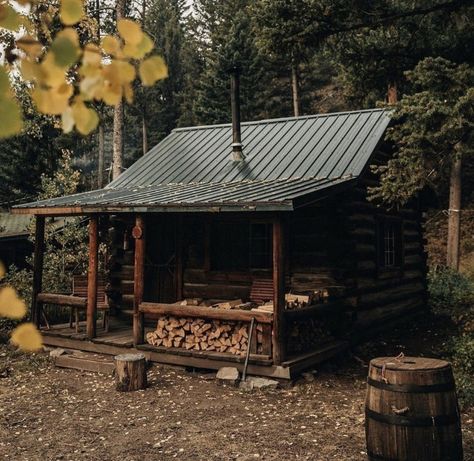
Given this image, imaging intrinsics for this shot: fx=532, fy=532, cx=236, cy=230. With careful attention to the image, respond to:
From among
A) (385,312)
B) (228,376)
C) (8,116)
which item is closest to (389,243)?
(385,312)

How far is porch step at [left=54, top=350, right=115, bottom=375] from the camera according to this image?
9.83 m

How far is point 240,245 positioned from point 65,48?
35.0 feet

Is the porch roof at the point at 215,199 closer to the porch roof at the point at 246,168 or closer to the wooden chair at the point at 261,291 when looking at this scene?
the porch roof at the point at 246,168

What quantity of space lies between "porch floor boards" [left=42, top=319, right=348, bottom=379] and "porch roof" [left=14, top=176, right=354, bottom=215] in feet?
8.51

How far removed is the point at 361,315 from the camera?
1166cm

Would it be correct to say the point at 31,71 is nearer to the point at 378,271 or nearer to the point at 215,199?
the point at 215,199

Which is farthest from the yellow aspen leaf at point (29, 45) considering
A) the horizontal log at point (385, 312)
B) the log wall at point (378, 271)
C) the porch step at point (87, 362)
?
the horizontal log at point (385, 312)

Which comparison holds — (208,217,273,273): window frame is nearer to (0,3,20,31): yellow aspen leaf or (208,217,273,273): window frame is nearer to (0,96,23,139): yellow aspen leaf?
(0,3,20,31): yellow aspen leaf

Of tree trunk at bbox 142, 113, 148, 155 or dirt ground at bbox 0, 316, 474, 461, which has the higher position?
tree trunk at bbox 142, 113, 148, 155

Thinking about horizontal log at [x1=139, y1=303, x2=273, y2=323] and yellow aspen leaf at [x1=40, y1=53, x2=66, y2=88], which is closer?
yellow aspen leaf at [x1=40, y1=53, x2=66, y2=88]

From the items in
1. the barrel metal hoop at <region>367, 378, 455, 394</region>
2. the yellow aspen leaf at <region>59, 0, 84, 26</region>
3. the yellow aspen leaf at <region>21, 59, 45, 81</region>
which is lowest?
the barrel metal hoop at <region>367, 378, 455, 394</region>

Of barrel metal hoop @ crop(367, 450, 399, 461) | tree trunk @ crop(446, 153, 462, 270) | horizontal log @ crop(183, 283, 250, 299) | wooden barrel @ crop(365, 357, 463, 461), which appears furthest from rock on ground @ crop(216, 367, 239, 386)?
tree trunk @ crop(446, 153, 462, 270)

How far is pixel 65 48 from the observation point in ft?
3.49

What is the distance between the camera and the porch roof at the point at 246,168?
950cm
